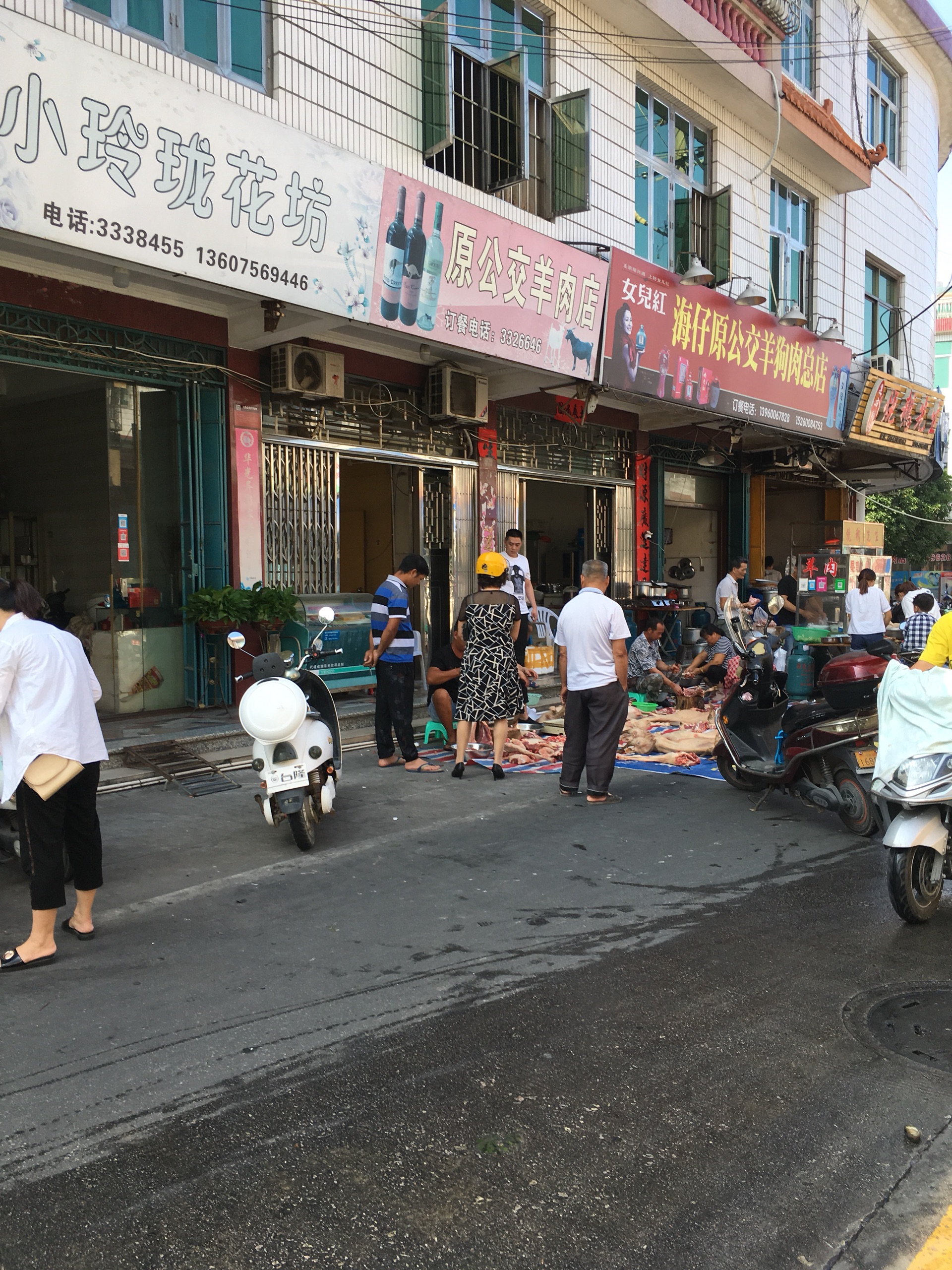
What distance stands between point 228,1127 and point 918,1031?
236cm

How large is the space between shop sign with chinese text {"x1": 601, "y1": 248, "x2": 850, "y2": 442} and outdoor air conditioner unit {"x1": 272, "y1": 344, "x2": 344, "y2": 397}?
3.16 metres

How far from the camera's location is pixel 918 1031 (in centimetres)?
337

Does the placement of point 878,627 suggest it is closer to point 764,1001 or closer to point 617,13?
point 617,13

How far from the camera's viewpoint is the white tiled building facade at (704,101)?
837 centimetres

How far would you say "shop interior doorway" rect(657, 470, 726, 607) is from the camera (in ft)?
56.1

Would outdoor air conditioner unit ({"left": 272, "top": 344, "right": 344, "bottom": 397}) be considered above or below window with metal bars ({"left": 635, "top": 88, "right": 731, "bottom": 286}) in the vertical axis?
below

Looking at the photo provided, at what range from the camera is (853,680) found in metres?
5.93

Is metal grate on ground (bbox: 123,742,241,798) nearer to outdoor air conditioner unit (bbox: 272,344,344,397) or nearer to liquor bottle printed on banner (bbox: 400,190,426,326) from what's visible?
outdoor air conditioner unit (bbox: 272,344,344,397)

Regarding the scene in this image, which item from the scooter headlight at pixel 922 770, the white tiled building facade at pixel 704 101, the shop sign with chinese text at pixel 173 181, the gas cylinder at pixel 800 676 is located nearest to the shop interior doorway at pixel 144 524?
the shop sign with chinese text at pixel 173 181

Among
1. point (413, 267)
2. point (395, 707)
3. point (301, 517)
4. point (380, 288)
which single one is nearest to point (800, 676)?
point (395, 707)

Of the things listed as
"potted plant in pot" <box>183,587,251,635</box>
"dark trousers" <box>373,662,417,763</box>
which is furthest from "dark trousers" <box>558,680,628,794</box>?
"potted plant in pot" <box>183,587,251,635</box>

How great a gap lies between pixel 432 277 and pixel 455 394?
2367 mm

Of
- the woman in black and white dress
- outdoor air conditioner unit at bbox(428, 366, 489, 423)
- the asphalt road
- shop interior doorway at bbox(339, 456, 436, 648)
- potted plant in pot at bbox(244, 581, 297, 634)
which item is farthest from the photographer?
shop interior doorway at bbox(339, 456, 436, 648)

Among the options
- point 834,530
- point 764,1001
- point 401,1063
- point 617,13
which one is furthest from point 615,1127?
point 834,530
